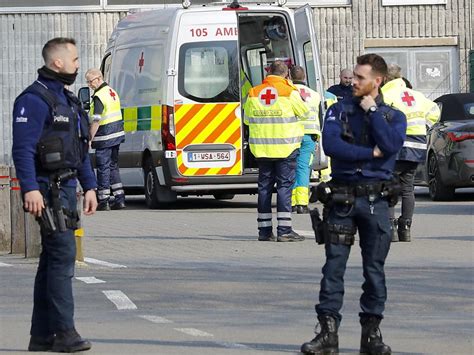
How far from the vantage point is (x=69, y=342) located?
349 inches

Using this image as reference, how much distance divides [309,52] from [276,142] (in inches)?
215

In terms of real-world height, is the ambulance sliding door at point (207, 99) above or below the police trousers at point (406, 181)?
above

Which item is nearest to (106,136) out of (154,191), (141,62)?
(154,191)

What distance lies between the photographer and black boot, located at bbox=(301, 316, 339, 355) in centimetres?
858

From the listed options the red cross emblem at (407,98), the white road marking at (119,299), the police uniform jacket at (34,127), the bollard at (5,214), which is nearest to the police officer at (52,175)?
the police uniform jacket at (34,127)

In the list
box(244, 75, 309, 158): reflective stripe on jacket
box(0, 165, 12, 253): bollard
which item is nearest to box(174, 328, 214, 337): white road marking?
box(0, 165, 12, 253): bollard

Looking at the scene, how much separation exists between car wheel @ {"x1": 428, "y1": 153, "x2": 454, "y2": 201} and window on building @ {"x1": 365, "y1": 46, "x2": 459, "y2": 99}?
472 inches

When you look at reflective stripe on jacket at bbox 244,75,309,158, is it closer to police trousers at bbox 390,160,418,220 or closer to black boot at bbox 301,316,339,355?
police trousers at bbox 390,160,418,220

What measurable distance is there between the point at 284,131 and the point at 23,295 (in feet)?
16.4

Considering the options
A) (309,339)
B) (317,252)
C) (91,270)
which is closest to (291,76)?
(317,252)

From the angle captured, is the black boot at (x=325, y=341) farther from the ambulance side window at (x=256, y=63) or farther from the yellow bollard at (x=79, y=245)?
the ambulance side window at (x=256, y=63)

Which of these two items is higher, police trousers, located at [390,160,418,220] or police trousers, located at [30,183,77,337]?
police trousers, located at [390,160,418,220]

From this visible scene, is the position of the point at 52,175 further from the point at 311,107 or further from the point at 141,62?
the point at 141,62

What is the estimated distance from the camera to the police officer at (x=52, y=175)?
28.9 feet
